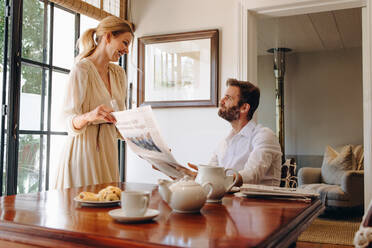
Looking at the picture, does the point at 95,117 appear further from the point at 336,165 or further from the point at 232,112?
the point at 336,165

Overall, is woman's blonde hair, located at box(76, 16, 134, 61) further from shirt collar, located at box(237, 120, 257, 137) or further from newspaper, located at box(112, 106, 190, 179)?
shirt collar, located at box(237, 120, 257, 137)

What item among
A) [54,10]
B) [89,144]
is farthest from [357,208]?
[54,10]

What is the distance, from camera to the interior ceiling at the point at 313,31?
4876mm

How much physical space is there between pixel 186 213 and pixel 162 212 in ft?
0.24

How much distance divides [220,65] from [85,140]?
150cm

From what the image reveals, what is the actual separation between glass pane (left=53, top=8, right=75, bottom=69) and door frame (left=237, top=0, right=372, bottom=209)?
1.34 m

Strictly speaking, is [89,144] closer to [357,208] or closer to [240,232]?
[240,232]

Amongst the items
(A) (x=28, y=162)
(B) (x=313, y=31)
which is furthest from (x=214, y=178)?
(B) (x=313, y=31)

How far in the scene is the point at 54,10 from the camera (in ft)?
9.41

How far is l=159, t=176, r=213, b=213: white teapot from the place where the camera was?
1132 mm

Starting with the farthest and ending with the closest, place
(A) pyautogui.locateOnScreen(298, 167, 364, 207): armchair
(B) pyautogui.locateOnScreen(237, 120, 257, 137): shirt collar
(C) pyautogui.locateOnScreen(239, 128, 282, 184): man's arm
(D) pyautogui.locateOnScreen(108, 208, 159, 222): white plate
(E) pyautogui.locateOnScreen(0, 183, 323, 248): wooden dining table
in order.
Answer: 1. (A) pyautogui.locateOnScreen(298, 167, 364, 207): armchair
2. (B) pyautogui.locateOnScreen(237, 120, 257, 137): shirt collar
3. (C) pyautogui.locateOnScreen(239, 128, 282, 184): man's arm
4. (D) pyautogui.locateOnScreen(108, 208, 159, 222): white plate
5. (E) pyautogui.locateOnScreen(0, 183, 323, 248): wooden dining table

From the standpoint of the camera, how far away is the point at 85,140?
2150 mm

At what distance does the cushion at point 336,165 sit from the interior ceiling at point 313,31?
5.36 feet

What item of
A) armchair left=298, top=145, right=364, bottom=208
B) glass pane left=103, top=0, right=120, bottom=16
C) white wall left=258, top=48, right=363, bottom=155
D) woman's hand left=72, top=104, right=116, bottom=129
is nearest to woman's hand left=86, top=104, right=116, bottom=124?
woman's hand left=72, top=104, right=116, bottom=129
